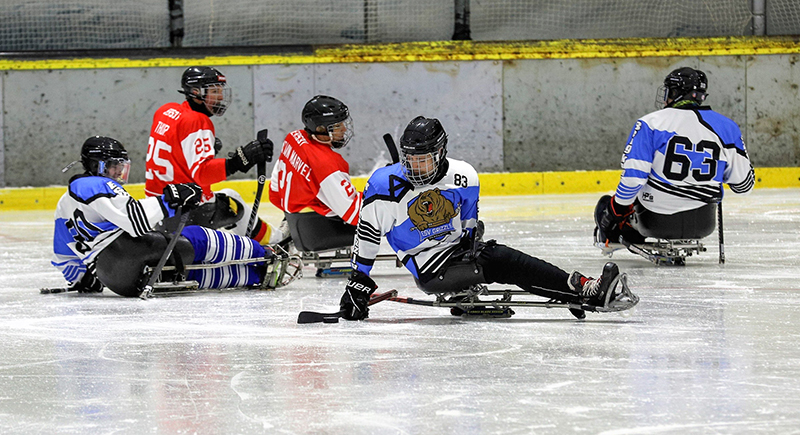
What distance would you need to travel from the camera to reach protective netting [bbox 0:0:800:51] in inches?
487

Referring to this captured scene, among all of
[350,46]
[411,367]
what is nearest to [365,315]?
[411,367]

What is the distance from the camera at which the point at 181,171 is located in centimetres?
634

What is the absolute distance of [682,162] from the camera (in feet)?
20.9

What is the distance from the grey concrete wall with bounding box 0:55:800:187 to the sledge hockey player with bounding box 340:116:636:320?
7.94 m

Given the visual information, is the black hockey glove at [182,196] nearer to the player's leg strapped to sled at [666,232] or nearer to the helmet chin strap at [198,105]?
the helmet chin strap at [198,105]

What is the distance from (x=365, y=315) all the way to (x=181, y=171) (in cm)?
228

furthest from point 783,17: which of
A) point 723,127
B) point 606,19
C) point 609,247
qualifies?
point 609,247

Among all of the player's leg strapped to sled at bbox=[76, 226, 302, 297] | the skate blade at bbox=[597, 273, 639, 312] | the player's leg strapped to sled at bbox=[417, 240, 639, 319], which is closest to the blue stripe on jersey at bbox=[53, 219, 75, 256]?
the player's leg strapped to sled at bbox=[76, 226, 302, 297]

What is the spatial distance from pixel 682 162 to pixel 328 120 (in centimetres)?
213

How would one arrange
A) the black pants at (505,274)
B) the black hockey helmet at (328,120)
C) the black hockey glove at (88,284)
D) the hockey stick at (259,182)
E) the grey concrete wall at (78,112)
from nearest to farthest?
the black pants at (505,274) → the black hockey glove at (88,284) → the hockey stick at (259,182) → the black hockey helmet at (328,120) → the grey concrete wall at (78,112)

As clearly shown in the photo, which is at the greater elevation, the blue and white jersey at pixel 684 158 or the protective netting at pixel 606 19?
the protective netting at pixel 606 19

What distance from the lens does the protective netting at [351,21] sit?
12.4m

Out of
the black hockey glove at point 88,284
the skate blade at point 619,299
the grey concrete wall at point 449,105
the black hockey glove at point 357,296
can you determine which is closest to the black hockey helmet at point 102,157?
the black hockey glove at point 88,284

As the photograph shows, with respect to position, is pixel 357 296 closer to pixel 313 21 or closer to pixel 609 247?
pixel 609 247
